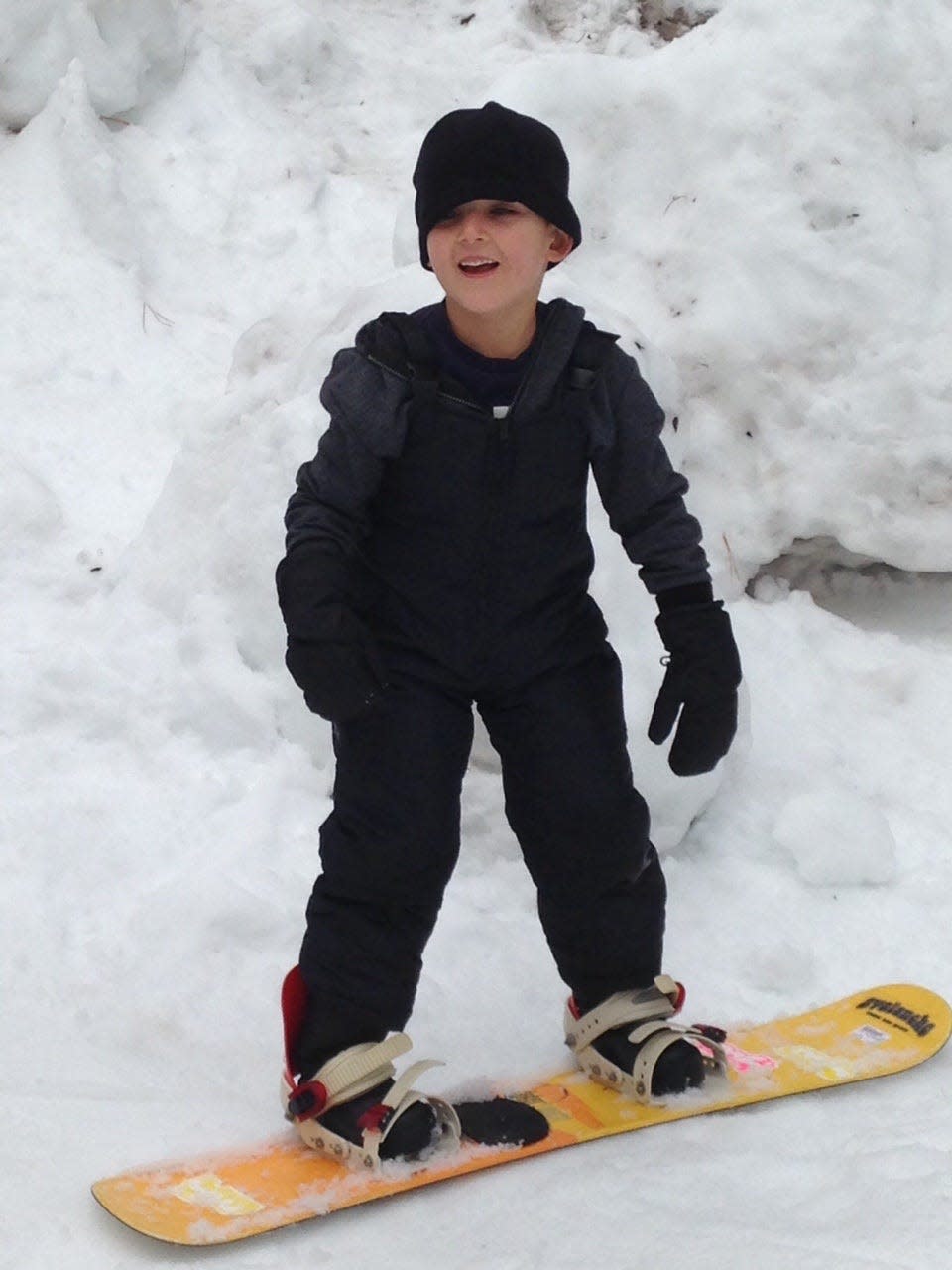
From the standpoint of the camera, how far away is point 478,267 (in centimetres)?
220

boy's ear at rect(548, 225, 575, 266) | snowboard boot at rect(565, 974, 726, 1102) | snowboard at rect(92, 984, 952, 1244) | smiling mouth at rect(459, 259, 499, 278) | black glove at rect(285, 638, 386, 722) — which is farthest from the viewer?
snowboard boot at rect(565, 974, 726, 1102)

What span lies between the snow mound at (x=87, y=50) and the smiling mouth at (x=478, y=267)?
3.42m

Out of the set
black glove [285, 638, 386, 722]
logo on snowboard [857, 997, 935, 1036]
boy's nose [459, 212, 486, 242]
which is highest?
boy's nose [459, 212, 486, 242]

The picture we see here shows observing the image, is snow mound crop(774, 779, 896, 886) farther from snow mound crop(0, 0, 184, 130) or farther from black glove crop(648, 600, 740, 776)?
snow mound crop(0, 0, 184, 130)

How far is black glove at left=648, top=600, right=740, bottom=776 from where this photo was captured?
7.56ft

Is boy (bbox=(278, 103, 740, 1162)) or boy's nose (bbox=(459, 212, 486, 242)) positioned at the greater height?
boy's nose (bbox=(459, 212, 486, 242))

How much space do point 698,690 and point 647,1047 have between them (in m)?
0.62

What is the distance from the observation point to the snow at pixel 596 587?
219 centimetres

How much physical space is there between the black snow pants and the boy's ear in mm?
644

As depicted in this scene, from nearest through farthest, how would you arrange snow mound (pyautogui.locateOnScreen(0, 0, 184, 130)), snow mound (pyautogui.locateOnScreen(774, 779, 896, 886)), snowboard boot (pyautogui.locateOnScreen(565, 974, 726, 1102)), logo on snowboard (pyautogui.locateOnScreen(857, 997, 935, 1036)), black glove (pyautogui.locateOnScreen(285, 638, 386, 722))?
black glove (pyautogui.locateOnScreen(285, 638, 386, 722)), snowboard boot (pyautogui.locateOnScreen(565, 974, 726, 1102)), logo on snowboard (pyautogui.locateOnScreen(857, 997, 935, 1036)), snow mound (pyautogui.locateOnScreen(774, 779, 896, 886)), snow mound (pyautogui.locateOnScreen(0, 0, 184, 130))

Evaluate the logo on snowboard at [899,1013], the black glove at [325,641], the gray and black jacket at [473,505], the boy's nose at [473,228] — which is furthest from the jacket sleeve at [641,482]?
the logo on snowboard at [899,1013]

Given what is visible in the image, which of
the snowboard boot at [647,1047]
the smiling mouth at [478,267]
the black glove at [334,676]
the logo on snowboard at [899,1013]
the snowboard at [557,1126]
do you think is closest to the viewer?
the snowboard at [557,1126]

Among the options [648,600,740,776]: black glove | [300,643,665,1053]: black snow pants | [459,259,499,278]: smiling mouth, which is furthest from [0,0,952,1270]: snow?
[459,259,499,278]: smiling mouth

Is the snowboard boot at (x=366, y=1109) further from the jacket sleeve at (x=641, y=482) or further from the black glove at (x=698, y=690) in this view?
the jacket sleeve at (x=641, y=482)
